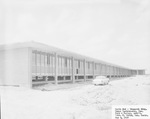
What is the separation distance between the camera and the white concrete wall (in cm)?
1209

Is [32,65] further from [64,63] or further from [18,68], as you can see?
[64,63]

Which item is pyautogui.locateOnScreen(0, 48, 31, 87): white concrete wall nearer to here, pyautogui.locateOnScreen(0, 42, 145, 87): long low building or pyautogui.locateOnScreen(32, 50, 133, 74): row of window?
pyautogui.locateOnScreen(0, 42, 145, 87): long low building

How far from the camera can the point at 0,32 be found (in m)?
6.07

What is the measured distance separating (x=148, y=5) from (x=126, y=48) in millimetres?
1850

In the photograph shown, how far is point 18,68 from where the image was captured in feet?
40.2

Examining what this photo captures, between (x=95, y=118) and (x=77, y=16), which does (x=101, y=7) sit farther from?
(x=95, y=118)

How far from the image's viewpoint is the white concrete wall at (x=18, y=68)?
39.7ft

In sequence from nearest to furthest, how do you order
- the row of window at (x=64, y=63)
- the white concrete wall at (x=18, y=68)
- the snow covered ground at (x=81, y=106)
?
the snow covered ground at (x=81, y=106), the white concrete wall at (x=18, y=68), the row of window at (x=64, y=63)
